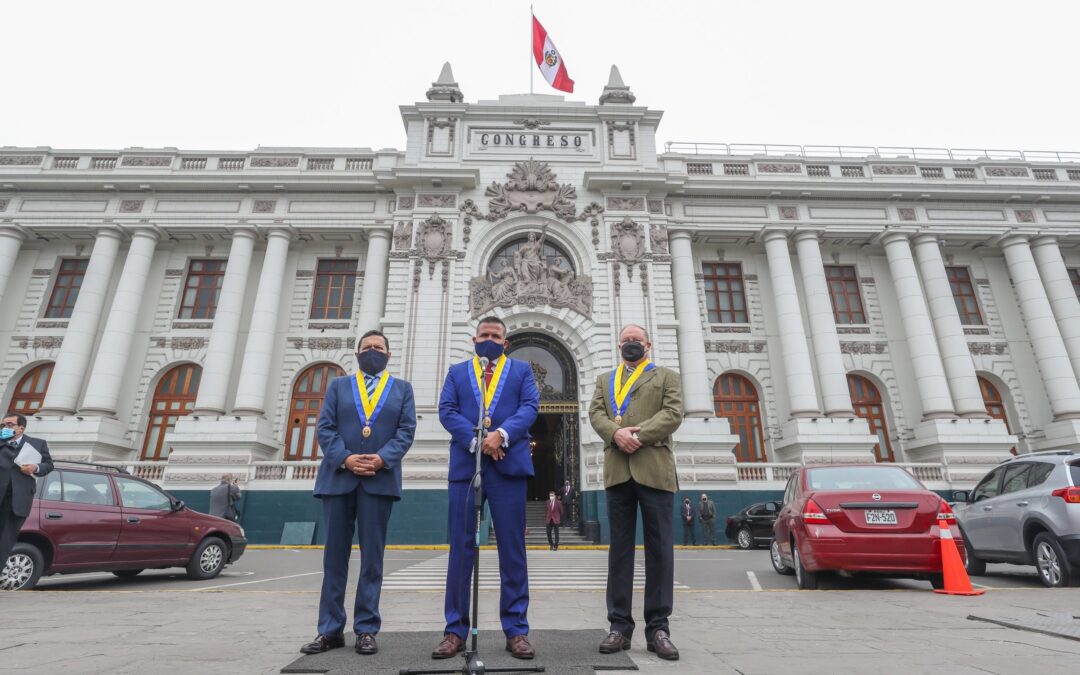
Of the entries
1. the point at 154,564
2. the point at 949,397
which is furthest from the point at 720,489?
the point at 154,564

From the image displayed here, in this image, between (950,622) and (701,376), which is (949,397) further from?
(950,622)

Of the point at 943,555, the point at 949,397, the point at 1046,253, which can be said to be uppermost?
the point at 1046,253

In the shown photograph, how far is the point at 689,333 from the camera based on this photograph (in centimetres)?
2134

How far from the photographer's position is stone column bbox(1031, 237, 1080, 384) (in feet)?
72.2

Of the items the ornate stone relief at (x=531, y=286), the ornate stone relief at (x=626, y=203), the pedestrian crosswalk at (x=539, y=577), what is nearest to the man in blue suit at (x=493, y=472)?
the pedestrian crosswalk at (x=539, y=577)

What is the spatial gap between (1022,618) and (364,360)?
5742 millimetres

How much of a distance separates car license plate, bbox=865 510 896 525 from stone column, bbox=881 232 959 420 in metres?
16.9

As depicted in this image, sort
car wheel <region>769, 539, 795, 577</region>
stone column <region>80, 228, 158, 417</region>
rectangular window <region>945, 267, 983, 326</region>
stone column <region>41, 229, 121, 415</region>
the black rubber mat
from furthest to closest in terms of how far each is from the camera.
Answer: rectangular window <region>945, 267, 983, 326</region>, stone column <region>80, 228, 158, 417</region>, stone column <region>41, 229, 121, 415</region>, car wheel <region>769, 539, 795, 577</region>, the black rubber mat

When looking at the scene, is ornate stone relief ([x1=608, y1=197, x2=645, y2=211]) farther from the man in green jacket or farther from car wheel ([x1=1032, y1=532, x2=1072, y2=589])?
the man in green jacket

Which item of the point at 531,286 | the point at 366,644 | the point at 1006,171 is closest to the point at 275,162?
the point at 531,286

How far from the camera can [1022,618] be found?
4.57m

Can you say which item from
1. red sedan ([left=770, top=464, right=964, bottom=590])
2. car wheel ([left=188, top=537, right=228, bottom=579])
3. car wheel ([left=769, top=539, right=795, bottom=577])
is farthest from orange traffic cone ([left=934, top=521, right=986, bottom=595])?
car wheel ([left=188, top=537, right=228, bottom=579])

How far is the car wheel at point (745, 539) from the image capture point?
53.1 feet

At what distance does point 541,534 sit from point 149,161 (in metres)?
21.9
